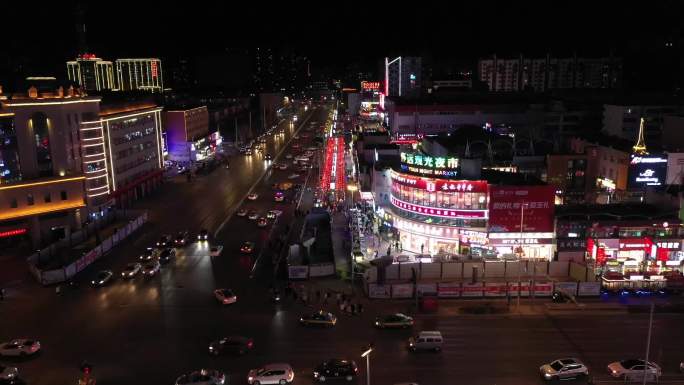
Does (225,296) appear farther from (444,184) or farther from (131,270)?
(444,184)

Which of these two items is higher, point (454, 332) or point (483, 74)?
point (483, 74)

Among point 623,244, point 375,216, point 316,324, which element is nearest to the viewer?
point 316,324

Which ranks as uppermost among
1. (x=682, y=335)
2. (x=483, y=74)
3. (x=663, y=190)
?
(x=483, y=74)

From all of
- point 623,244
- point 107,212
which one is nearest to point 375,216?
point 623,244

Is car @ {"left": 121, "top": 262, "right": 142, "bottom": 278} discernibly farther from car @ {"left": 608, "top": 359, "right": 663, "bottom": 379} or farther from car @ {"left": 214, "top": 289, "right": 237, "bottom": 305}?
car @ {"left": 608, "top": 359, "right": 663, "bottom": 379}

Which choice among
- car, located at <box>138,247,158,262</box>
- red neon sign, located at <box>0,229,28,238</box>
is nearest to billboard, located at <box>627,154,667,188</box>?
car, located at <box>138,247,158,262</box>

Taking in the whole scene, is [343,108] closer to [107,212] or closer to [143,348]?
[107,212]

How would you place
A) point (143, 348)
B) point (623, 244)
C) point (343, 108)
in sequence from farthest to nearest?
point (343, 108) < point (623, 244) < point (143, 348)
